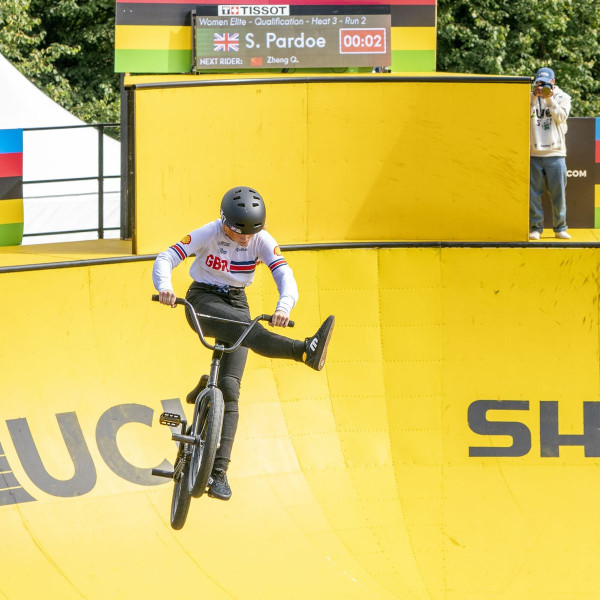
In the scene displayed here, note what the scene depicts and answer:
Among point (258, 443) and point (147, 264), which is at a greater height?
point (147, 264)

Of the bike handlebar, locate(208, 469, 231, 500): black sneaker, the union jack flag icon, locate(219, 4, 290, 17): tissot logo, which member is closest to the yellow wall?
the union jack flag icon

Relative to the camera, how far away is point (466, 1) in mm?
23156

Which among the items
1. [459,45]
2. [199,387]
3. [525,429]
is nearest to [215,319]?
[199,387]

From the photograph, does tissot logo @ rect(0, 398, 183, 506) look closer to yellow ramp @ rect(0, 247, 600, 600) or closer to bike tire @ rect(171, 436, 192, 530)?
yellow ramp @ rect(0, 247, 600, 600)

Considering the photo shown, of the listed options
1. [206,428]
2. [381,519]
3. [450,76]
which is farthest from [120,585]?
[450,76]

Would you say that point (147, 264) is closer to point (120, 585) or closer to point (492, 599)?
point (120, 585)

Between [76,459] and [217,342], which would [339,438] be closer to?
[76,459]

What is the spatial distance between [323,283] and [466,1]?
15.4m

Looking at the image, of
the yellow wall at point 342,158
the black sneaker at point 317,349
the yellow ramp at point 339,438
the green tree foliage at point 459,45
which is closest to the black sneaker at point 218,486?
the black sneaker at point 317,349

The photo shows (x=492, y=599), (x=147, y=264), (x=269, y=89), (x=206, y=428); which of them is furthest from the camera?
(x=269, y=89)

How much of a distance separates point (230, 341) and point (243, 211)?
2.82 ft

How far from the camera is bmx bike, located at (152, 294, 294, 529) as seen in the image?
6430 mm

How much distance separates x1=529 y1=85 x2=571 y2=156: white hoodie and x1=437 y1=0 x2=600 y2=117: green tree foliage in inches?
447

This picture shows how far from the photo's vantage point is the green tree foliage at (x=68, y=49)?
68.9 ft
